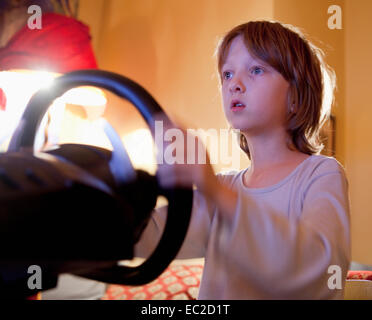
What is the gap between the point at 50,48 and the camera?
148 centimetres

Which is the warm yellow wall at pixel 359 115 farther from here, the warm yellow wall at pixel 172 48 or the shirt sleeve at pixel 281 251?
the shirt sleeve at pixel 281 251

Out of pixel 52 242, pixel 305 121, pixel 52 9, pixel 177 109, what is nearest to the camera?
pixel 52 242

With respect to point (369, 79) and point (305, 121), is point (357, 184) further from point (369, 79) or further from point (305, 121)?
point (305, 121)

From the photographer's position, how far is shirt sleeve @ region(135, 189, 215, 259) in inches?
15.0

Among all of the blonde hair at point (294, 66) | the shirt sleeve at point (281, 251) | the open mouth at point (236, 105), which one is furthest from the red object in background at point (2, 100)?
the shirt sleeve at point (281, 251)

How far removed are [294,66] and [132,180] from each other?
1.82 ft

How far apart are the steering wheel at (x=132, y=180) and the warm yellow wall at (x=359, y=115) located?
83.6 inches

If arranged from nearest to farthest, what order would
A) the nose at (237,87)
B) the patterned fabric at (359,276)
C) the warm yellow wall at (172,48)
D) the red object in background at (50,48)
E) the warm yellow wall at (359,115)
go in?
the nose at (237,87) < the patterned fabric at (359,276) < the red object in background at (50,48) < the warm yellow wall at (172,48) < the warm yellow wall at (359,115)

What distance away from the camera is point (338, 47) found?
220cm

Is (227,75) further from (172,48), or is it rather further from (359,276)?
(172,48)

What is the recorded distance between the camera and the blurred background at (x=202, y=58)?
1804mm

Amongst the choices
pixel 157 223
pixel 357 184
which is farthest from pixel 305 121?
pixel 357 184

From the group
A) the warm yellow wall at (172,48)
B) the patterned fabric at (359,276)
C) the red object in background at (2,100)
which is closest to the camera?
the patterned fabric at (359,276)

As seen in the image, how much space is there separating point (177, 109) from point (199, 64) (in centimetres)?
29
